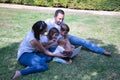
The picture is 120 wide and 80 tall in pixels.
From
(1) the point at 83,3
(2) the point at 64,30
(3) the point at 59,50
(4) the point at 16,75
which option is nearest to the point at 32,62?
(4) the point at 16,75

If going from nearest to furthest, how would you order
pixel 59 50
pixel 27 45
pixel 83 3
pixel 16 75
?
pixel 16 75 → pixel 27 45 → pixel 59 50 → pixel 83 3

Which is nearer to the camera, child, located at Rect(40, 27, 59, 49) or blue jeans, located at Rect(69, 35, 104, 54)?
child, located at Rect(40, 27, 59, 49)

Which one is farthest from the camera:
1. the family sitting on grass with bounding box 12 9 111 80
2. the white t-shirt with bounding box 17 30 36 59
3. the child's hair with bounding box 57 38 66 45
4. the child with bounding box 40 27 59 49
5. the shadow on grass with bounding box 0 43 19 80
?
the child's hair with bounding box 57 38 66 45

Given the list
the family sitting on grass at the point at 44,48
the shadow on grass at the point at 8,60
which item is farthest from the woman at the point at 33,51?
the shadow on grass at the point at 8,60

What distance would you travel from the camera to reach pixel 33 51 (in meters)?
6.09

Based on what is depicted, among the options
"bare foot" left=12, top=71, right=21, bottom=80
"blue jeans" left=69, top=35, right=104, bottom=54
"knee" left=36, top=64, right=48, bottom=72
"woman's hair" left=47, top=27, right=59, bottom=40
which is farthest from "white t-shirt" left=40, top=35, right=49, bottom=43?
"bare foot" left=12, top=71, right=21, bottom=80

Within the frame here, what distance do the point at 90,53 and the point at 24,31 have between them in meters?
3.10

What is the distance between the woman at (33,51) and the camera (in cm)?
557

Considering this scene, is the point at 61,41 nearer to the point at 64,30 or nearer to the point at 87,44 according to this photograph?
the point at 64,30

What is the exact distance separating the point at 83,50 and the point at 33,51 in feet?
5.74

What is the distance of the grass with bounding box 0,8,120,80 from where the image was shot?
18.4ft

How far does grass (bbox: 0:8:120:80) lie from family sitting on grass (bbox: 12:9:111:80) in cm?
16

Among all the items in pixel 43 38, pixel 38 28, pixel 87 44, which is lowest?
pixel 87 44

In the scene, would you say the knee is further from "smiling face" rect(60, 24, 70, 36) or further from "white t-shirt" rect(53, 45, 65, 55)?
"smiling face" rect(60, 24, 70, 36)
